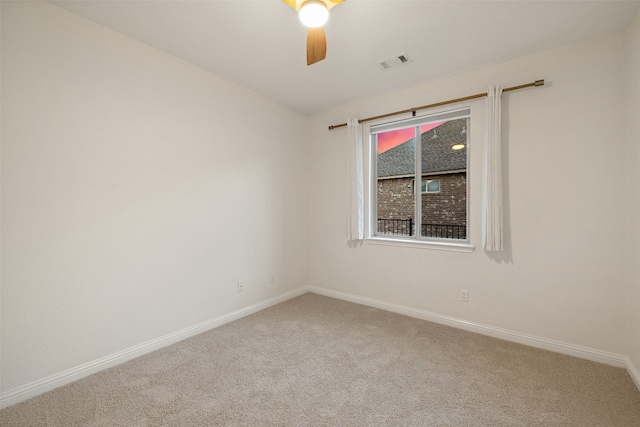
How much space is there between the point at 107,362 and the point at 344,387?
176 cm

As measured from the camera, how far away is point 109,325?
7.14ft

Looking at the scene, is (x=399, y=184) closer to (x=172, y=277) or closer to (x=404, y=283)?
(x=404, y=283)

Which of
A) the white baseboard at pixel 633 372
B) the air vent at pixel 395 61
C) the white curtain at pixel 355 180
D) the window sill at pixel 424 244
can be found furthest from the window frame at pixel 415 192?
the white baseboard at pixel 633 372

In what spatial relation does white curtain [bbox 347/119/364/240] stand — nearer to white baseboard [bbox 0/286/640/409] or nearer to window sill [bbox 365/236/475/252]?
window sill [bbox 365/236/475/252]

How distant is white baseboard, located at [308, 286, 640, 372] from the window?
0.81 meters

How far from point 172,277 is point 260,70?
2.10 m

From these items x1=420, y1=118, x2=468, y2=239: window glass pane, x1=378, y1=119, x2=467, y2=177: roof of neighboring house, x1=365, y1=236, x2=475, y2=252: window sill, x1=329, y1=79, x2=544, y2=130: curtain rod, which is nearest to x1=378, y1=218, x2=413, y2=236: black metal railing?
x1=420, y1=118, x2=468, y2=239: window glass pane

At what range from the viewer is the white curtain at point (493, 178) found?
2.56 meters

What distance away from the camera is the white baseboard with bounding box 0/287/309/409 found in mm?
1775

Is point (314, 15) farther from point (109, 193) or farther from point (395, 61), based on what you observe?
point (109, 193)

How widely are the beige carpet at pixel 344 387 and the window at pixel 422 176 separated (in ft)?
4.36

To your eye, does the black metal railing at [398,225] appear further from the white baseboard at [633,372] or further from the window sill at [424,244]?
the white baseboard at [633,372]

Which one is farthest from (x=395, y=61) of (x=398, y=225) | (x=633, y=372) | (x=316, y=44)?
(x=633, y=372)

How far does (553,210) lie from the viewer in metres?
2.41
